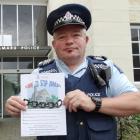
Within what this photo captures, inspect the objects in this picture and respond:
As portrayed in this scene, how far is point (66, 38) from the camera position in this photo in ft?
8.65

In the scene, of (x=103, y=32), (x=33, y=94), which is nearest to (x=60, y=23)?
(x=33, y=94)

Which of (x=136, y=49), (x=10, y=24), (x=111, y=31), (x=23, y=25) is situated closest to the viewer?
(x=111, y=31)

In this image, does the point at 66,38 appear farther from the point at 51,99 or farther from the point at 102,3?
the point at 102,3

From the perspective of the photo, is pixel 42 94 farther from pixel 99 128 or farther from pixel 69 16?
pixel 69 16

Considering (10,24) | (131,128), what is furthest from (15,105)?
(10,24)

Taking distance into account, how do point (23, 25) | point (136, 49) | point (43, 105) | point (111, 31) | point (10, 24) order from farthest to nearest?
point (136, 49) → point (23, 25) → point (10, 24) → point (111, 31) → point (43, 105)

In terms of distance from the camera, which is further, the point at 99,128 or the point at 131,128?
the point at 131,128

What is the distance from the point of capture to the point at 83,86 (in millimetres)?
2625

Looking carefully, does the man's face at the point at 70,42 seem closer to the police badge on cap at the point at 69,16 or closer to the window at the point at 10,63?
the police badge on cap at the point at 69,16

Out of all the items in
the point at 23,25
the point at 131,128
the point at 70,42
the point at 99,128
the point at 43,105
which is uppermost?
the point at 23,25

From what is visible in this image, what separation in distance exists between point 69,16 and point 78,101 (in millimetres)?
566

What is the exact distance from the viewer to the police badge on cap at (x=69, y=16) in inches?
105

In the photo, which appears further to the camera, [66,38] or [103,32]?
[103,32]

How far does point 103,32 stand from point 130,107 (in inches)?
649
